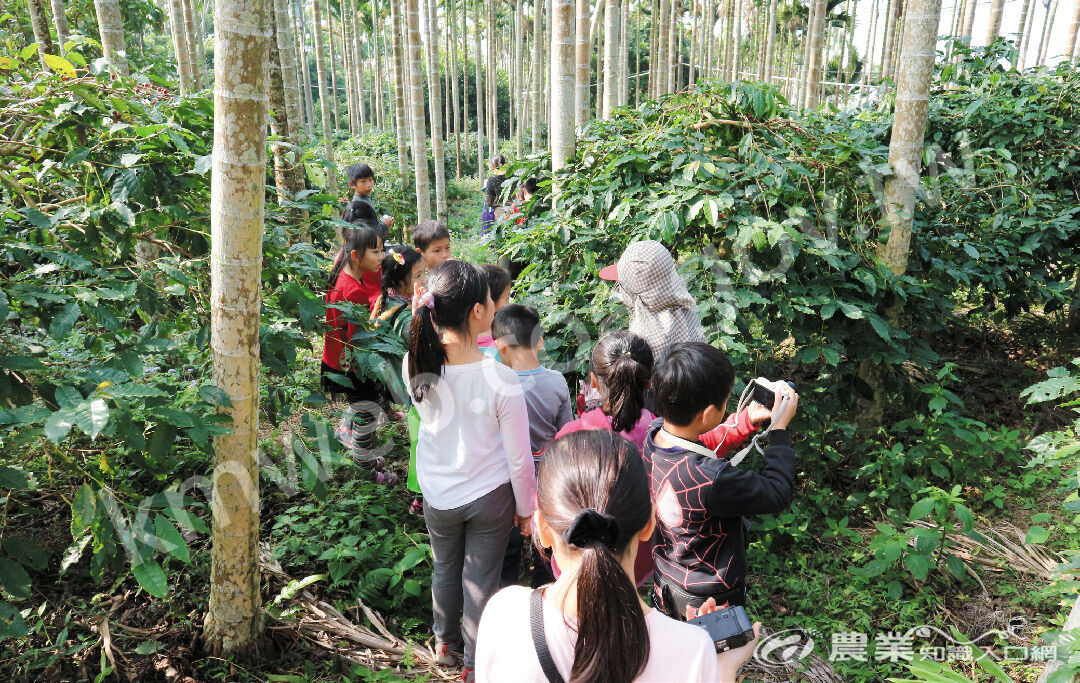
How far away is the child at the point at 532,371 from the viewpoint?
2.62 meters

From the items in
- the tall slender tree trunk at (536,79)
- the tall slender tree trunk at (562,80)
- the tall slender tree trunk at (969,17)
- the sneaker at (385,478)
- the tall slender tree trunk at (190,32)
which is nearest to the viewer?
the sneaker at (385,478)

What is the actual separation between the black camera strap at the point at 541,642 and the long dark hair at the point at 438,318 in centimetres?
116

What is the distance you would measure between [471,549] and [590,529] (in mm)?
1353

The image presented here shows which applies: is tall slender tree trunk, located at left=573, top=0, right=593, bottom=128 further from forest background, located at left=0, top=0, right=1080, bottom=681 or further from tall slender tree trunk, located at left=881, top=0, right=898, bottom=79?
tall slender tree trunk, located at left=881, top=0, right=898, bottom=79

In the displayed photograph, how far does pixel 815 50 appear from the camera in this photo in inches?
323

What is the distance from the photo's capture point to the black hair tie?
1146mm

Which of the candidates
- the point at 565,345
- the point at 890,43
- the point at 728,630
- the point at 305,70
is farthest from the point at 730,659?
the point at 890,43

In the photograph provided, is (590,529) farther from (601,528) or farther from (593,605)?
(593,605)

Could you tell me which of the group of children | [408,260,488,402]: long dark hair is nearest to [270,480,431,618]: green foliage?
the group of children

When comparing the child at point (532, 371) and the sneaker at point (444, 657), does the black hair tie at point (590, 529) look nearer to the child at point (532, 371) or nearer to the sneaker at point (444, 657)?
the child at point (532, 371)

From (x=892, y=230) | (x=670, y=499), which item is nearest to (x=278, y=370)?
(x=670, y=499)

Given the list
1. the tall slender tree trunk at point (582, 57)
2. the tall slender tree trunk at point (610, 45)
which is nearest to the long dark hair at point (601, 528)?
the tall slender tree trunk at point (582, 57)

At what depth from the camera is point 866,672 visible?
2576mm

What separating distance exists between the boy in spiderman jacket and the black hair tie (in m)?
0.83
